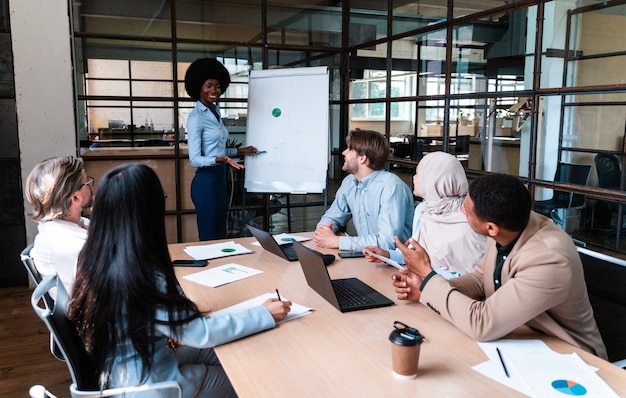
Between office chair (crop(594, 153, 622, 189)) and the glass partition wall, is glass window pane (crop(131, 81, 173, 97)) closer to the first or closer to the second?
the glass partition wall

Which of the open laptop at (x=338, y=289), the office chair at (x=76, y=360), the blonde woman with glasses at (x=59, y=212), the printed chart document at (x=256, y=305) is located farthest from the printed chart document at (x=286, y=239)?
the office chair at (x=76, y=360)

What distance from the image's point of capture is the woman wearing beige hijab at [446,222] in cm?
226

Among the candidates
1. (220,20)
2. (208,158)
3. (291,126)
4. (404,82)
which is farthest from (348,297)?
(220,20)

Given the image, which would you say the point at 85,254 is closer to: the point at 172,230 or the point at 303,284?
the point at 303,284

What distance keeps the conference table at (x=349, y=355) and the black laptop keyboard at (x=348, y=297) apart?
2.0 inches

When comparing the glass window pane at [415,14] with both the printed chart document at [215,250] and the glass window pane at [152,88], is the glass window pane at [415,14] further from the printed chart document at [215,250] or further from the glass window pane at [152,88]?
the printed chart document at [215,250]

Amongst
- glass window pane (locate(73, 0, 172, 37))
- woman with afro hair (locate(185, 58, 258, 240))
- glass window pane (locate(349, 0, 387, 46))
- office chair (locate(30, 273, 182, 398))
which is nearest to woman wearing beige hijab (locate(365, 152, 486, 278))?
office chair (locate(30, 273, 182, 398))

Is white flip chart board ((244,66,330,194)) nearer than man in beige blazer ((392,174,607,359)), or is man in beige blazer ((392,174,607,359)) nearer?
man in beige blazer ((392,174,607,359))

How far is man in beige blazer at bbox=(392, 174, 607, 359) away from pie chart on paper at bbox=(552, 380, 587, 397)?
0.76ft

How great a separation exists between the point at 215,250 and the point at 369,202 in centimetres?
83

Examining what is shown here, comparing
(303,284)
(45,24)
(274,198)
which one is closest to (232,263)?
(303,284)

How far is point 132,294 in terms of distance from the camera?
1.39m

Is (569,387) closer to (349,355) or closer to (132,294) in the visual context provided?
(349,355)

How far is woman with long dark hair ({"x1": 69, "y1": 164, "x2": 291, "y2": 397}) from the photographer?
54.9 inches
